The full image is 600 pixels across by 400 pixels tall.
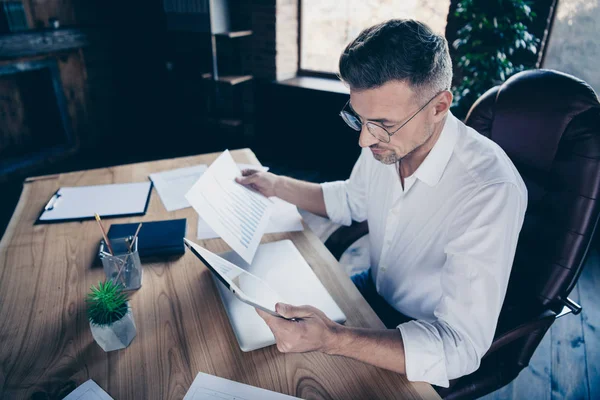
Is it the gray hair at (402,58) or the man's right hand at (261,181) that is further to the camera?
the man's right hand at (261,181)

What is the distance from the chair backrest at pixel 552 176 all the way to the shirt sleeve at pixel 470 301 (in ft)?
0.60

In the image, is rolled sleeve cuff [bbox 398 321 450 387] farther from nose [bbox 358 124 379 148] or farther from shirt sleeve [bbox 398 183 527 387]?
nose [bbox 358 124 379 148]

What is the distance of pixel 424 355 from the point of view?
80 cm

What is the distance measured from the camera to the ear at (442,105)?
3.20 feet

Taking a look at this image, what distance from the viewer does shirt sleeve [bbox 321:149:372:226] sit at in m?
1.38

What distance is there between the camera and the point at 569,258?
3.19 feet

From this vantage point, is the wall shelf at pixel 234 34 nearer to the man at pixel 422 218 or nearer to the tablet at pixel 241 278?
the man at pixel 422 218

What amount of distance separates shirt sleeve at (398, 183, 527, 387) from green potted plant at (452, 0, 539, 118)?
190 cm

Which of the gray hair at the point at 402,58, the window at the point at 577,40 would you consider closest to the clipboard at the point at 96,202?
the gray hair at the point at 402,58

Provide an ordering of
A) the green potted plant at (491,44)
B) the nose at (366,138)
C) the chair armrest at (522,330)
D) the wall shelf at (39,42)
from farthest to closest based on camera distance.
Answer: the wall shelf at (39,42), the green potted plant at (491,44), the nose at (366,138), the chair armrest at (522,330)

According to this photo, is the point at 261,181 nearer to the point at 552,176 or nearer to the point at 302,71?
the point at 552,176

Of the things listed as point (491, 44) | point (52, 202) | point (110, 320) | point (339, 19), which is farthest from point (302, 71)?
→ point (110, 320)

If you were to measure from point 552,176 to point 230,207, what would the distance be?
856mm

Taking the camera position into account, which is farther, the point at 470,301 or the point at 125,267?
the point at 125,267
